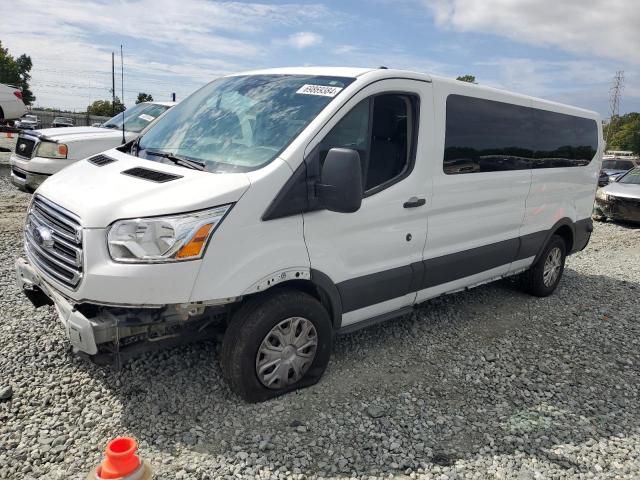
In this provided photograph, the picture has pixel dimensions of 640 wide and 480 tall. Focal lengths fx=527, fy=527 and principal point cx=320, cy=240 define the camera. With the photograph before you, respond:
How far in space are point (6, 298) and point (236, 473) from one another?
3.30 meters

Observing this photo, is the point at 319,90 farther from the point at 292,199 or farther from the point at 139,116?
the point at 139,116

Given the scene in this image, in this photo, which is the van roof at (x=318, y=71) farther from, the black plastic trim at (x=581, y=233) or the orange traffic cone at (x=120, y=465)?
the black plastic trim at (x=581, y=233)

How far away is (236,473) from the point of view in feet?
9.46

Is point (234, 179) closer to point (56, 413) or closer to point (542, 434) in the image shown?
point (56, 413)

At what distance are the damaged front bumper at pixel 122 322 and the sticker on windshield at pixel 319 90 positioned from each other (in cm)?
159

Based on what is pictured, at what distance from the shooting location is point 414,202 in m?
4.08

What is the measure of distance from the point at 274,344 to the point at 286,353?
0.13 meters

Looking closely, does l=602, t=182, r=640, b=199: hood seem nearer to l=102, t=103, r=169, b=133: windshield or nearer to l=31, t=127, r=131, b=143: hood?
l=102, t=103, r=169, b=133: windshield

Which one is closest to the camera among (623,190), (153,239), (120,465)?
(120,465)

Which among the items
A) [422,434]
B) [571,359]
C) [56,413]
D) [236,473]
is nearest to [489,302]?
[571,359]

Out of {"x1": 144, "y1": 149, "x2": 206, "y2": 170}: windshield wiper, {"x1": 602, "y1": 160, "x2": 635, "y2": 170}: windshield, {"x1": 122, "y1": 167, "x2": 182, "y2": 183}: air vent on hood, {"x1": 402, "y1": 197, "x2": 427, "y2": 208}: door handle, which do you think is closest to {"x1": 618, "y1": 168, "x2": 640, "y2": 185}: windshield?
{"x1": 602, "y1": 160, "x2": 635, "y2": 170}: windshield

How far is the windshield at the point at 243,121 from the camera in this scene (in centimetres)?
343

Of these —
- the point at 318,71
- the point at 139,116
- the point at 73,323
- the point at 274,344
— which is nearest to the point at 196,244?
the point at 73,323

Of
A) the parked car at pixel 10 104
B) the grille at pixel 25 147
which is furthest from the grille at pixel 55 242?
the parked car at pixel 10 104
